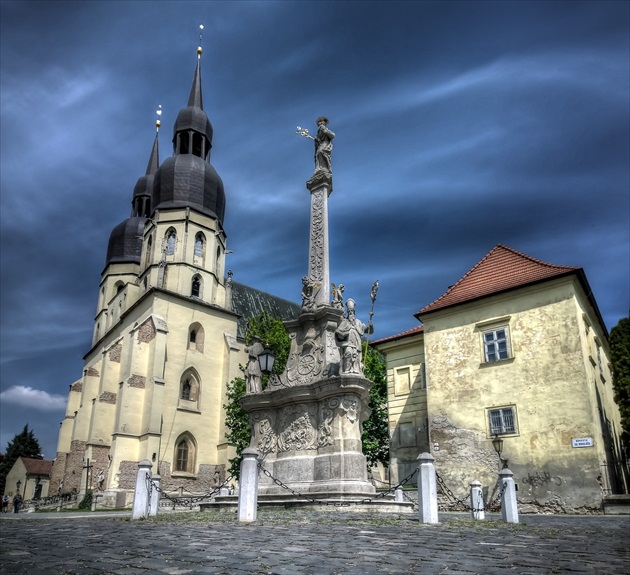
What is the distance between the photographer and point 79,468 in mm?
39062

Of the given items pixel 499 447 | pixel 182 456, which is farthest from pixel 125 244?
pixel 499 447

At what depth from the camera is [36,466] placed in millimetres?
62562

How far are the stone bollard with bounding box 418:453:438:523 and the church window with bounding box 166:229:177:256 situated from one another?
34333mm

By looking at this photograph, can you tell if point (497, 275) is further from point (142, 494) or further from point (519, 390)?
point (142, 494)

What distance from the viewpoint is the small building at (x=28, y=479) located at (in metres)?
60.4

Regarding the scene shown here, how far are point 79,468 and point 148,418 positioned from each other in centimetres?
947

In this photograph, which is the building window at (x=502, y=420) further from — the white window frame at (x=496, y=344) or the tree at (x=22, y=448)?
the tree at (x=22, y=448)

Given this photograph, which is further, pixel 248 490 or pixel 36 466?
pixel 36 466

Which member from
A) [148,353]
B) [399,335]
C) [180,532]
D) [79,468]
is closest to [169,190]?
[148,353]

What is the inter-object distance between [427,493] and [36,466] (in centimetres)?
6429

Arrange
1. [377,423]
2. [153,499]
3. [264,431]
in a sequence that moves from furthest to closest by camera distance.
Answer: [377,423]
[264,431]
[153,499]

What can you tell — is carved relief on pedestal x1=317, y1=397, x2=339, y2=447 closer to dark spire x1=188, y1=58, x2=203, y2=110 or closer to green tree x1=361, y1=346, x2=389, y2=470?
green tree x1=361, y1=346, x2=389, y2=470

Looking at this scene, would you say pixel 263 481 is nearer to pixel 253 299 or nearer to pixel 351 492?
pixel 351 492

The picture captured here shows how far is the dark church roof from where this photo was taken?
157ft
